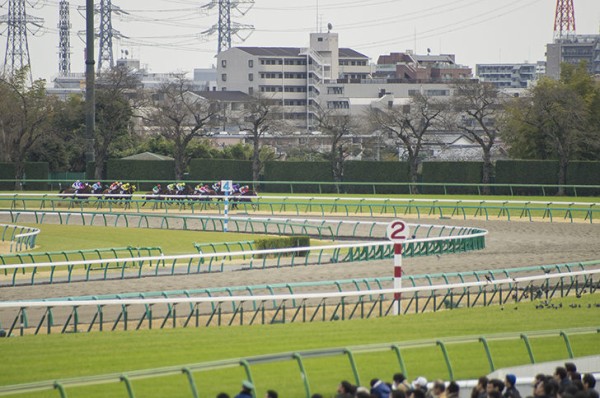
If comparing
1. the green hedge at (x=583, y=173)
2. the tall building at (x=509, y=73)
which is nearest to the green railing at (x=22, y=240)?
the green hedge at (x=583, y=173)

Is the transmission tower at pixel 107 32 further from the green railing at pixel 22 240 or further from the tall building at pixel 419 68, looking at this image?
the green railing at pixel 22 240

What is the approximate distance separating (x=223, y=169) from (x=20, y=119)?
11725mm

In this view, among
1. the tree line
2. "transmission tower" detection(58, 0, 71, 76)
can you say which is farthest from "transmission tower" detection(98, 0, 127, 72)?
the tree line

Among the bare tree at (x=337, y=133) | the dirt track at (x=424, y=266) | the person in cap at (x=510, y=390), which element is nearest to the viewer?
the person in cap at (x=510, y=390)

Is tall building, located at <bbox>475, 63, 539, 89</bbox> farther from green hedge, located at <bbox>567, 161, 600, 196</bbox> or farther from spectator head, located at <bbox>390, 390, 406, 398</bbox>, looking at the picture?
spectator head, located at <bbox>390, 390, 406, 398</bbox>

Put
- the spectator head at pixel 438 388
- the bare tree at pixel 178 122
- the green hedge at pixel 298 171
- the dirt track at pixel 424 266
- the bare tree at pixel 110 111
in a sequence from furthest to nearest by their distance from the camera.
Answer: the bare tree at pixel 110 111 < the bare tree at pixel 178 122 < the green hedge at pixel 298 171 < the dirt track at pixel 424 266 < the spectator head at pixel 438 388

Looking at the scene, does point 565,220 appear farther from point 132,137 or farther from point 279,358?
point 132,137

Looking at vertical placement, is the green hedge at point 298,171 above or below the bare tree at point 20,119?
below

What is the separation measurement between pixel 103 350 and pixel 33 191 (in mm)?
40603

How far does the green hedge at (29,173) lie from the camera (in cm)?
5401

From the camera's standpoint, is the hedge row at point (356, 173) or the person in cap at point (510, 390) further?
the hedge row at point (356, 173)

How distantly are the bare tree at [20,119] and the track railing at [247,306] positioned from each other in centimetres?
3998

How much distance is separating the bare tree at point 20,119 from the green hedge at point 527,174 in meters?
23.1

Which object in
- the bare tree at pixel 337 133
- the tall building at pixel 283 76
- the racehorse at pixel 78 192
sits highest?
the tall building at pixel 283 76
